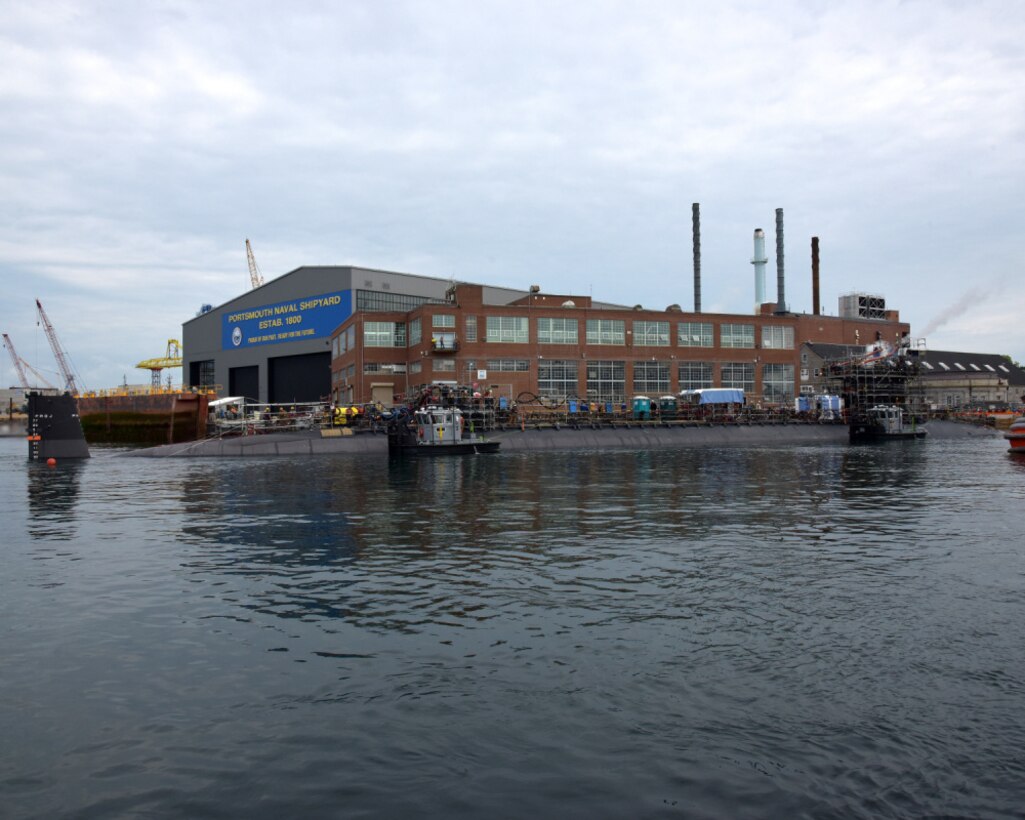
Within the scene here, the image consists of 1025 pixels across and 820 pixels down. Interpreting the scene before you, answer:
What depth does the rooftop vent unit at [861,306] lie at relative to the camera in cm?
16362

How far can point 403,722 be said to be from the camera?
11.2 meters

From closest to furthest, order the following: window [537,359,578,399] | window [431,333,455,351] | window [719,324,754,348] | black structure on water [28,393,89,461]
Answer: black structure on water [28,393,89,461]
window [431,333,455,351]
window [537,359,578,399]
window [719,324,754,348]

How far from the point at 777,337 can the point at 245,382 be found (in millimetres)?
102617

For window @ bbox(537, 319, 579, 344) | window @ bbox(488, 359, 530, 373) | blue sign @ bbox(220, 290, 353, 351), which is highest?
blue sign @ bbox(220, 290, 353, 351)

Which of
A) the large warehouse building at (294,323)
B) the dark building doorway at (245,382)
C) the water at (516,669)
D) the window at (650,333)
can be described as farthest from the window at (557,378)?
the water at (516,669)

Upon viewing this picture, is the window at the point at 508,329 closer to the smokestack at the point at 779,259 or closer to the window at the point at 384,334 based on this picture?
the window at the point at 384,334

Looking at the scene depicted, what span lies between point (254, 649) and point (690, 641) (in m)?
8.04

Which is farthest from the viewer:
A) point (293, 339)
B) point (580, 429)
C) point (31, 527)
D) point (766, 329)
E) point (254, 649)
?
point (293, 339)

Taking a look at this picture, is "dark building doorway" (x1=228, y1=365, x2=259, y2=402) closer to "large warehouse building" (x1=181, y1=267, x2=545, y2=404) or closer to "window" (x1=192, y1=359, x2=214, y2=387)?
"large warehouse building" (x1=181, y1=267, x2=545, y2=404)

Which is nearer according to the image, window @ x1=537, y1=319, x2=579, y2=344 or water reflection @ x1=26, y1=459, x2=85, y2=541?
water reflection @ x1=26, y1=459, x2=85, y2=541

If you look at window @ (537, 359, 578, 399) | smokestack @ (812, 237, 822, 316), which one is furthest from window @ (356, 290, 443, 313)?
smokestack @ (812, 237, 822, 316)

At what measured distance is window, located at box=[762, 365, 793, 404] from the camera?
130 metres

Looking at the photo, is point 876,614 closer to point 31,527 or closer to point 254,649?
point 254,649

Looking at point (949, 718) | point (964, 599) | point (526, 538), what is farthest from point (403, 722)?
point (526, 538)
